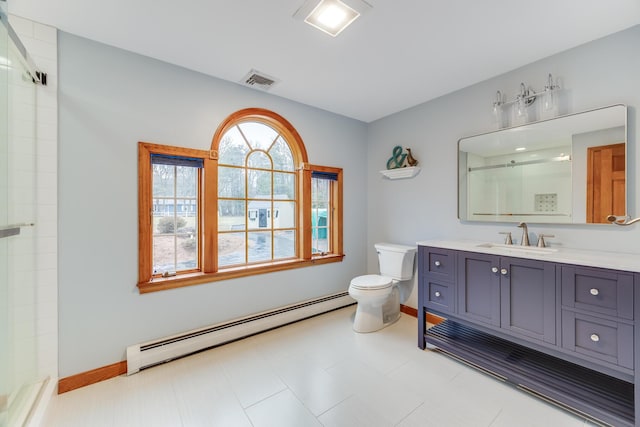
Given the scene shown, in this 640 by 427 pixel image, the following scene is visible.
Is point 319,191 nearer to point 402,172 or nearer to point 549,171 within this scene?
point 402,172

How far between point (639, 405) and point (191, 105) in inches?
137

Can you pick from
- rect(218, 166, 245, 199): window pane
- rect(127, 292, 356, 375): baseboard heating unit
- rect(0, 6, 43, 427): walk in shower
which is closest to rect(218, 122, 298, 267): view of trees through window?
rect(218, 166, 245, 199): window pane

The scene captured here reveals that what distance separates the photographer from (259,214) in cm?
270

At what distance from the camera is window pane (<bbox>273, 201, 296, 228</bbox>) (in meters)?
2.83

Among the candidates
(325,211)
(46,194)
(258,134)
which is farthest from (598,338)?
(46,194)

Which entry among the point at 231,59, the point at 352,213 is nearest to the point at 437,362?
the point at 352,213

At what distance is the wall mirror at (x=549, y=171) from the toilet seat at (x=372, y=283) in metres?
0.97

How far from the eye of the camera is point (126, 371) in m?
1.92

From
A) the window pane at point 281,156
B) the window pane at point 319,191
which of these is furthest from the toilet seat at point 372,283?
the window pane at point 281,156

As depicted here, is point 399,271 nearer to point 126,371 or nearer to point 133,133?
point 126,371

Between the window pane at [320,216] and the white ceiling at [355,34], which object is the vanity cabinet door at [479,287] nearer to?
the white ceiling at [355,34]

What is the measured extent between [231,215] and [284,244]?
0.70 m

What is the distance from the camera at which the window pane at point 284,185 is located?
2816 mm

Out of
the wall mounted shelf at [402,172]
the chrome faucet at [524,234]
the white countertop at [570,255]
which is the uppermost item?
the wall mounted shelf at [402,172]
